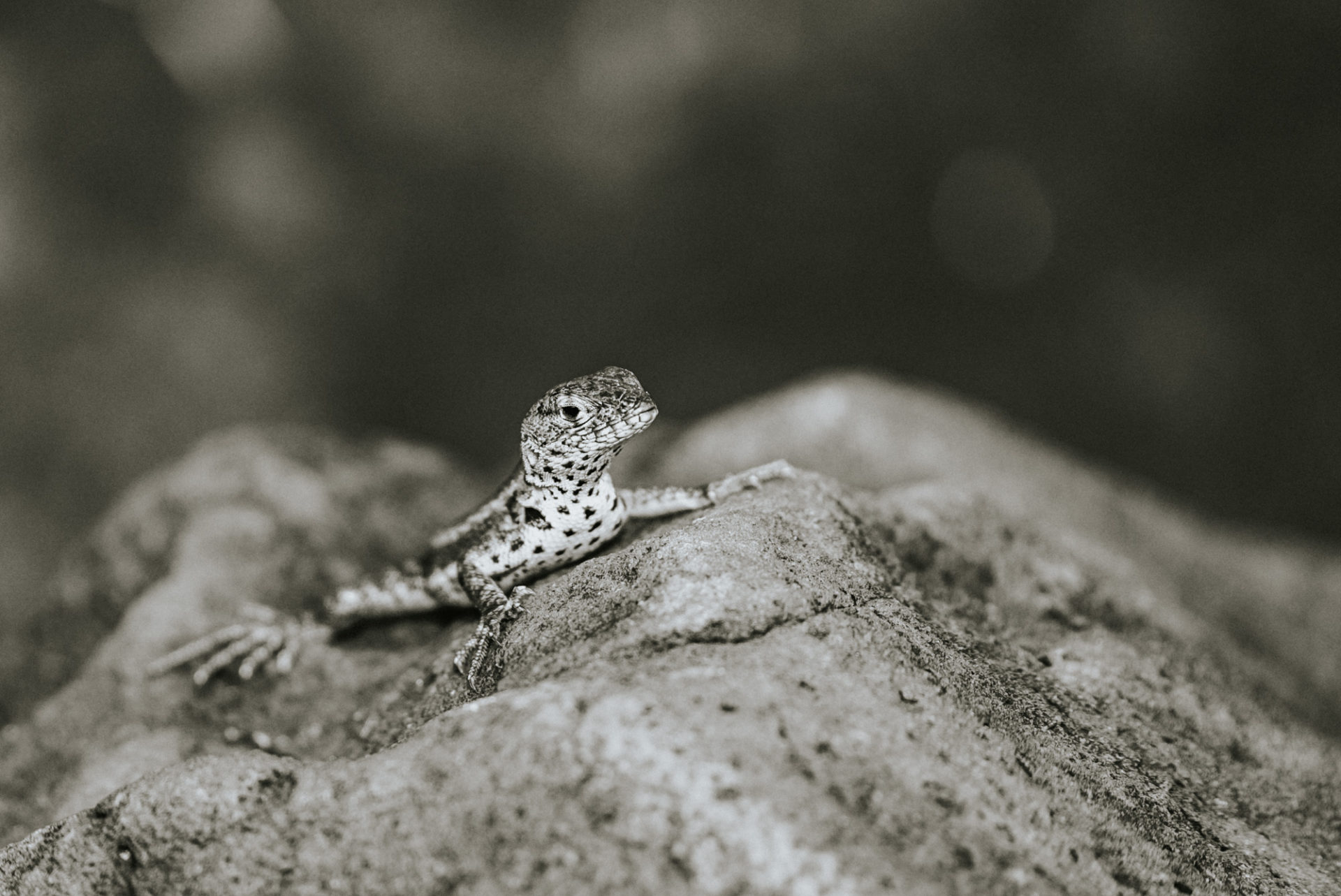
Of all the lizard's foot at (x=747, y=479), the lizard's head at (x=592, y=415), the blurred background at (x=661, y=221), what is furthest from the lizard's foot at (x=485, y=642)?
the blurred background at (x=661, y=221)

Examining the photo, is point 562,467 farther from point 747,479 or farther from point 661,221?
point 661,221

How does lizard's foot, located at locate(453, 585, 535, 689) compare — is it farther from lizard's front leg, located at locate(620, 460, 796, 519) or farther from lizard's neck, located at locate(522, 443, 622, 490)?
lizard's front leg, located at locate(620, 460, 796, 519)

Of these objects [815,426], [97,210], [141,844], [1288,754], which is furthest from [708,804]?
[97,210]

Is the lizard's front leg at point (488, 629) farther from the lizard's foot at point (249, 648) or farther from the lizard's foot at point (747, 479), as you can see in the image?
the lizard's foot at point (249, 648)

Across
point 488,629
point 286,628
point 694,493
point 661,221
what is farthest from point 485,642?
point 661,221

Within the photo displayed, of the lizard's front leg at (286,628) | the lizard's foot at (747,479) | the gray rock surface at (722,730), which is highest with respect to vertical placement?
Answer: the lizard's front leg at (286,628)
